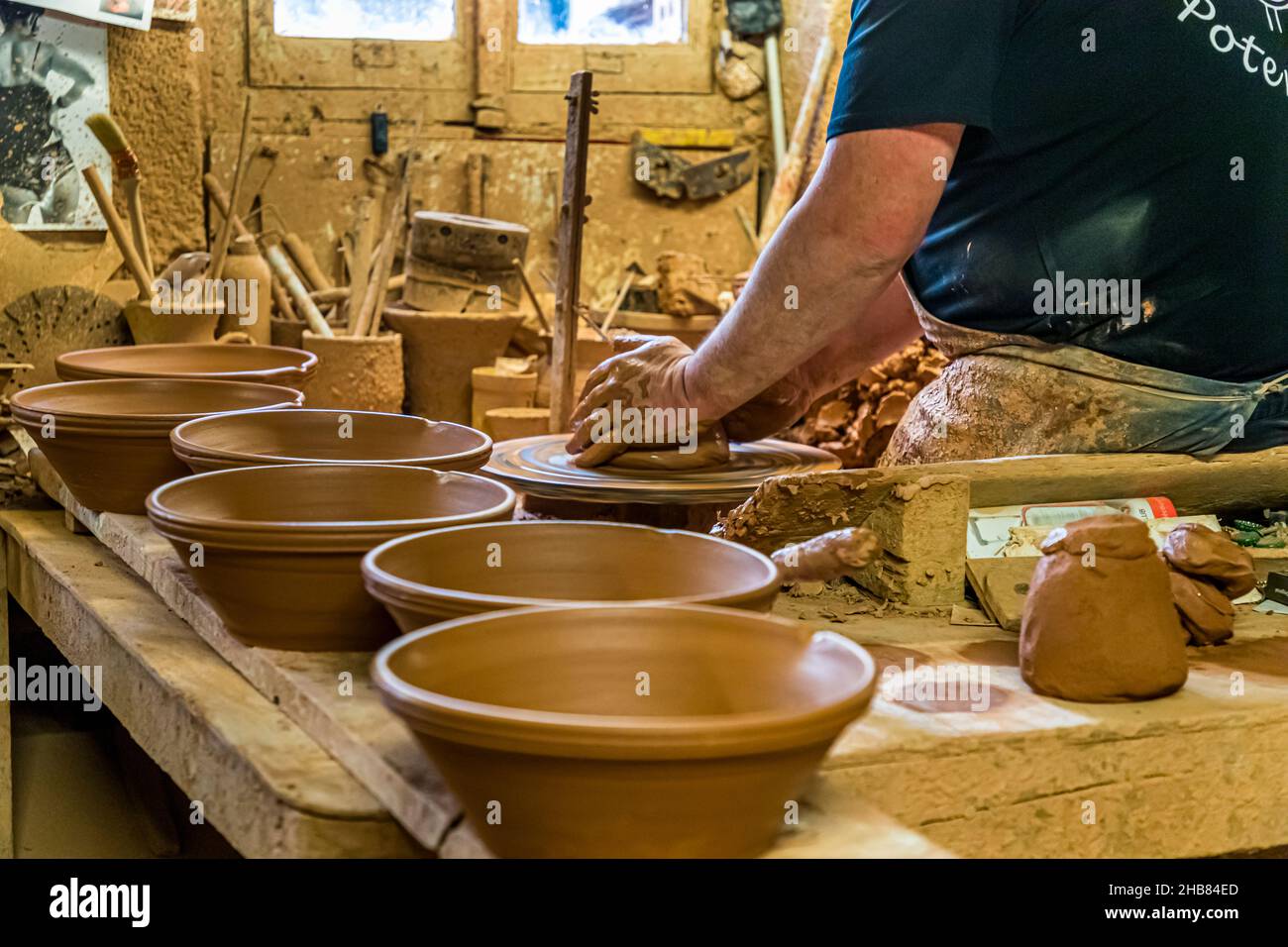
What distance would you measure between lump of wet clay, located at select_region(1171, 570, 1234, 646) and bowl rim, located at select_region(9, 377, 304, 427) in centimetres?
168

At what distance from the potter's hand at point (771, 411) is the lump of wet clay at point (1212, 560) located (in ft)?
3.72

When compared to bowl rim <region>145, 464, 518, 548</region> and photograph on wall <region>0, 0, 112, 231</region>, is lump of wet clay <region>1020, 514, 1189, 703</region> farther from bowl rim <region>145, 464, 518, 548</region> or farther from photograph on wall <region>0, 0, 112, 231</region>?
photograph on wall <region>0, 0, 112, 231</region>

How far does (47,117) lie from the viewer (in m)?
6.75

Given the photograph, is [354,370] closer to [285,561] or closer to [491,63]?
[491,63]

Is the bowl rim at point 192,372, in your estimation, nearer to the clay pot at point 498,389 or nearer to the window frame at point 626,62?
the clay pot at point 498,389

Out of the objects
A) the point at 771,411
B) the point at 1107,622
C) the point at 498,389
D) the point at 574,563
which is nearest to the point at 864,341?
the point at 771,411

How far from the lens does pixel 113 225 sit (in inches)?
228

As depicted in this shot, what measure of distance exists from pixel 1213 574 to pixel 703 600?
3.46 feet

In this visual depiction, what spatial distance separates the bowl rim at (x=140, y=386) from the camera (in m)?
2.58

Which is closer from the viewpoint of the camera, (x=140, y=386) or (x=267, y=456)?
(x=267, y=456)

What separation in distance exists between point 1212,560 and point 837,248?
0.82 m

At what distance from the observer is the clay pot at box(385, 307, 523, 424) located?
284 inches

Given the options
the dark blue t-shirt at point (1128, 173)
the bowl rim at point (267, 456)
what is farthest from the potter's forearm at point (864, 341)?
the bowl rim at point (267, 456)

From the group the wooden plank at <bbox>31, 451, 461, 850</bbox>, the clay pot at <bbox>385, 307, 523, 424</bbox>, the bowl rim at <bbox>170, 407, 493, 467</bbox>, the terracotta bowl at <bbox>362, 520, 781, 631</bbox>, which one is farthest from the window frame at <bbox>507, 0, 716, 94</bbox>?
the terracotta bowl at <bbox>362, 520, 781, 631</bbox>
